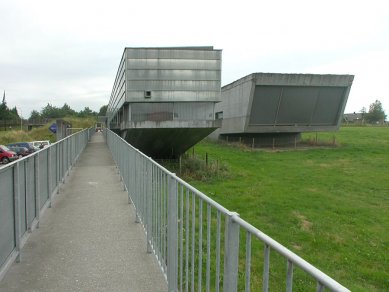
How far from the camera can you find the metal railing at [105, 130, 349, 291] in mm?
1744

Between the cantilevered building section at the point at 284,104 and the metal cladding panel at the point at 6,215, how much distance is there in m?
26.6

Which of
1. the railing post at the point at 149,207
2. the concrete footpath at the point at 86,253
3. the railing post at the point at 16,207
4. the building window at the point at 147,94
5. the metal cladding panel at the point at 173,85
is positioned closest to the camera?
the concrete footpath at the point at 86,253

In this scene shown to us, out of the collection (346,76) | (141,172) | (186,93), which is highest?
(346,76)

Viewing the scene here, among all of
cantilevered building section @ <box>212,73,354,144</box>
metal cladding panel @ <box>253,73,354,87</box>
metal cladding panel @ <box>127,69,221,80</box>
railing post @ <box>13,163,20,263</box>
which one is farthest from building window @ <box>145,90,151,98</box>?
railing post @ <box>13,163,20,263</box>

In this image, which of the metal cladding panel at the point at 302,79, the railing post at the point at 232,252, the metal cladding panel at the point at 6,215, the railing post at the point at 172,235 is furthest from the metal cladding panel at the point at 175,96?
the railing post at the point at 232,252

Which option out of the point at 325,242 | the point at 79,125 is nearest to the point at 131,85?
the point at 325,242

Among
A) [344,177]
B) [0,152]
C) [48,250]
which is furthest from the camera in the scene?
[0,152]

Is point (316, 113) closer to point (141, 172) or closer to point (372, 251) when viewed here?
point (372, 251)

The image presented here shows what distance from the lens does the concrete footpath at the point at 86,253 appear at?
12.9 feet

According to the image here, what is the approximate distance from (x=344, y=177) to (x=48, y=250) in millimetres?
18731

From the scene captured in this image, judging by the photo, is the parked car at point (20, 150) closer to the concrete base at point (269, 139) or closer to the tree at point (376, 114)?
the concrete base at point (269, 139)

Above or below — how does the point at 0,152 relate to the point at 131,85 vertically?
below

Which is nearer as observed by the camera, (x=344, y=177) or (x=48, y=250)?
(x=48, y=250)

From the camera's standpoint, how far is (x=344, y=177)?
20625 mm
